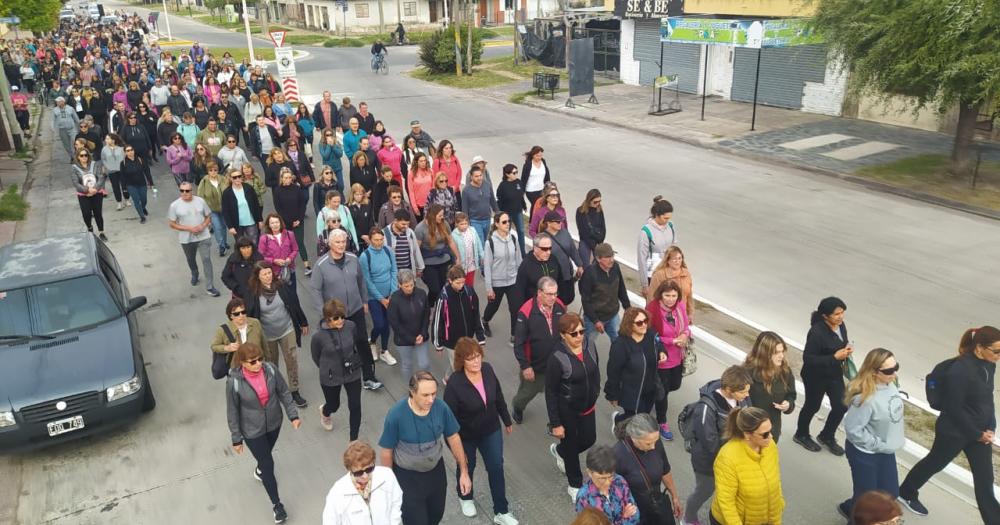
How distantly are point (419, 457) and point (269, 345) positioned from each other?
3.04 metres

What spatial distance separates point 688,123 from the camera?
22203mm

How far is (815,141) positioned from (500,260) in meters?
14.1

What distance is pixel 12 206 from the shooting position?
50.1ft

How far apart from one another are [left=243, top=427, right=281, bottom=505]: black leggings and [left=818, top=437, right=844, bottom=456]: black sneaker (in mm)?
4806

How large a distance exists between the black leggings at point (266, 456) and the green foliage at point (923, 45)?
42.3 ft

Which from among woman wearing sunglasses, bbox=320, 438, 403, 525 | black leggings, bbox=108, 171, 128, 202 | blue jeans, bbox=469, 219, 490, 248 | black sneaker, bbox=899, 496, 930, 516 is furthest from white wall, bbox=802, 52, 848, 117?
woman wearing sunglasses, bbox=320, 438, 403, 525

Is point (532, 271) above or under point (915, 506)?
above

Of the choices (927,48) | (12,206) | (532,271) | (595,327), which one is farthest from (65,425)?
(927,48)

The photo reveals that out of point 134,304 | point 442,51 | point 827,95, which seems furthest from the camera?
point 442,51

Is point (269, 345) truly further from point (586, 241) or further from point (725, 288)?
point (725, 288)

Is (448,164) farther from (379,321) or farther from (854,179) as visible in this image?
(854,179)

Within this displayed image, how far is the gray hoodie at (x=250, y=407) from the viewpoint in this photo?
553 cm

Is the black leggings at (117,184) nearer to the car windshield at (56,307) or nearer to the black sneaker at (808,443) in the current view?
the car windshield at (56,307)

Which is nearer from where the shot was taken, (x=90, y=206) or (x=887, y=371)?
(x=887, y=371)
